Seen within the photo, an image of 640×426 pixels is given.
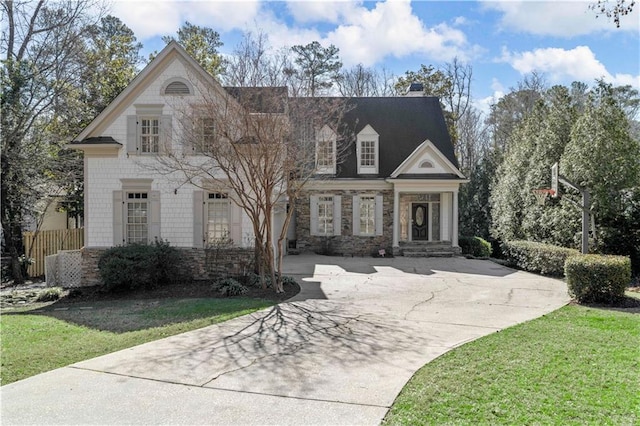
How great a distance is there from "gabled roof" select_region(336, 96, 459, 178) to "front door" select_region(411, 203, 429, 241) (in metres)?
2.37

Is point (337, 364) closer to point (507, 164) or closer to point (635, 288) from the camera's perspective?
point (635, 288)

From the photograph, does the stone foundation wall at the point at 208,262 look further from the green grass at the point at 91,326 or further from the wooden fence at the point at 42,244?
the wooden fence at the point at 42,244

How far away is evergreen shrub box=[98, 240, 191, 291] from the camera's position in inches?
484

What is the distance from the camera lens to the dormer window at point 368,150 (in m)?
20.3

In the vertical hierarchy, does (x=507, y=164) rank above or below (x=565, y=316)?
above

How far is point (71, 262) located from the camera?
13766mm

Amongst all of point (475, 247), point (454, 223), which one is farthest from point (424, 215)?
point (475, 247)

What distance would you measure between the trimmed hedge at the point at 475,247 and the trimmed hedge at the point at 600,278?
414 inches

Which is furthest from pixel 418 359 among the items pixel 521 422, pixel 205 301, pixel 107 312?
pixel 107 312

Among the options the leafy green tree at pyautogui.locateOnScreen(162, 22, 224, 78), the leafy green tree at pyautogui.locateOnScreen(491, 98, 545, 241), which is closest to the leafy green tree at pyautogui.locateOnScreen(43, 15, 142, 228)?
the leafy green tree at pyautogui.locateOnScreen(162, 22, 224, 78)

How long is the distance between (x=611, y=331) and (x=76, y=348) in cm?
874

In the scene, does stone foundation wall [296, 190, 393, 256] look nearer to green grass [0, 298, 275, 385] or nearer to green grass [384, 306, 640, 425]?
green grass [0, 298, 275, 385]

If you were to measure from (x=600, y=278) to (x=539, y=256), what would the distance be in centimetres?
549

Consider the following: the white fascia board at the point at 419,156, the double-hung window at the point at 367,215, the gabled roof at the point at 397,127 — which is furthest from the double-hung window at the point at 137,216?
the white fascia board at the point at 419,156
